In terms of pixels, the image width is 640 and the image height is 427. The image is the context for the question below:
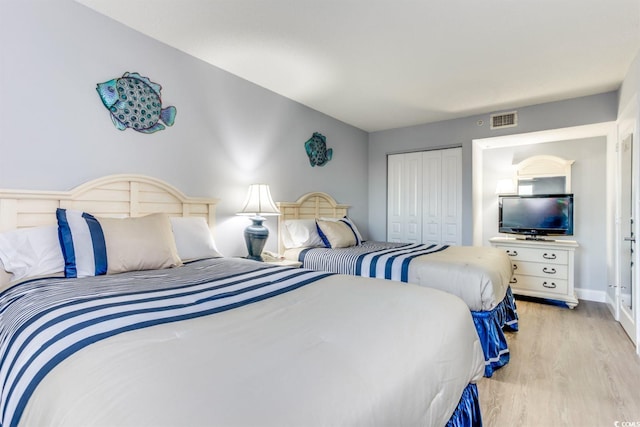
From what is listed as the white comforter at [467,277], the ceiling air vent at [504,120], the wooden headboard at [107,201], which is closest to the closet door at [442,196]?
the ceiling air vent at [504,120]

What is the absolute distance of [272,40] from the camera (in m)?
2.45

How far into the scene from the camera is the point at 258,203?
2.92 metres

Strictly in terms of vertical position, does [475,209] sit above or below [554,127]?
below

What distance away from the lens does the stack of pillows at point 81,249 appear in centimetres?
168

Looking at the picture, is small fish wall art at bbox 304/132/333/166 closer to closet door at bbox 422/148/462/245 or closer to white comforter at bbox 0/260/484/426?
closet door at bbox 422/148/462/245

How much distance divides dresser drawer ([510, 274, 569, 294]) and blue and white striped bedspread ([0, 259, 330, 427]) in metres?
3.36

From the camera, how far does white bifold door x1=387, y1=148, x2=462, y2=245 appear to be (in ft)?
14.6

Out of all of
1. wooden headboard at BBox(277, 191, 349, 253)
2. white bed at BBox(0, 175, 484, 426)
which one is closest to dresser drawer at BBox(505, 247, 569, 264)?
wooden headboard at BBox(277, 191, 349, 253)

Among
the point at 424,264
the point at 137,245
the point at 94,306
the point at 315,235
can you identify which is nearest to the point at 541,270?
the point at 424,264

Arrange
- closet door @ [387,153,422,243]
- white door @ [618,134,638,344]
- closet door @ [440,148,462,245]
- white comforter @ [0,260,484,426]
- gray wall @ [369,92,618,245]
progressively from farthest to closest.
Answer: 1. closet door @ [387,153,422,243]
2. closet door @ [440,148,462,245]
3. gray wall @ [369,92,618,245]
4. white door @ [618,134,638,344]
5. white comforter @ [0,260,484,426]

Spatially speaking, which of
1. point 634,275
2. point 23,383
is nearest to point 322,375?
point 23,383

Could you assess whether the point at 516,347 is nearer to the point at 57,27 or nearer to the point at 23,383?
the point at 23,383

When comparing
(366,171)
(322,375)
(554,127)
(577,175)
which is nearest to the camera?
(322,375)

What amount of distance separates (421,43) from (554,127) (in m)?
2.28
